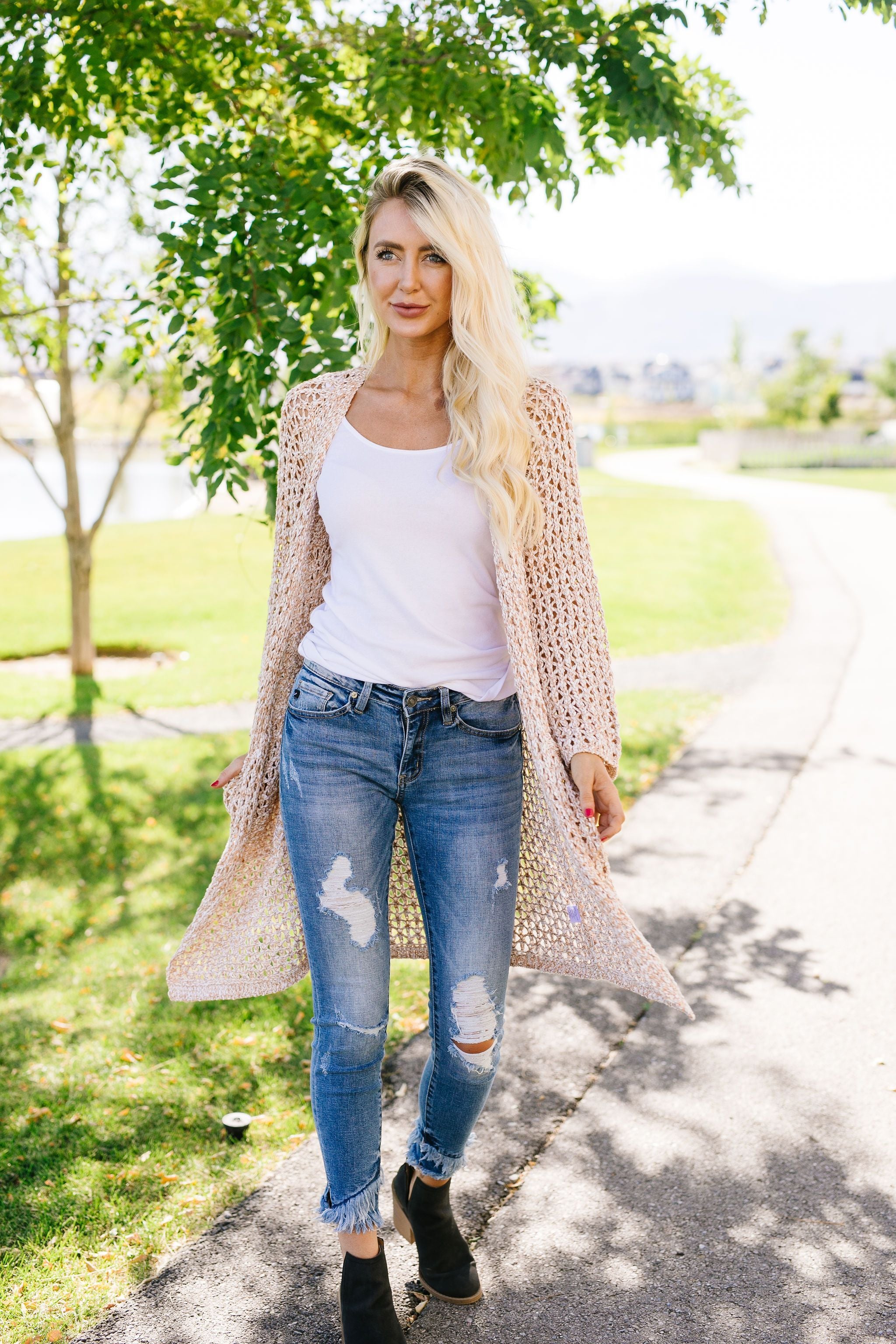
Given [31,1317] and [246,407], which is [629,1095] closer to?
[31,1317]

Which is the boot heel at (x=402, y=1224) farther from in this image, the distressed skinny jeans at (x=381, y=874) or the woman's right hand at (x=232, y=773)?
the woman's right hand at (x=232, y=773)

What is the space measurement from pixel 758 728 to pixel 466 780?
5819 millimetres

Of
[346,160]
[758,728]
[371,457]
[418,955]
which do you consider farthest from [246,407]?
[758,728]

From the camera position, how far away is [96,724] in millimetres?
8703

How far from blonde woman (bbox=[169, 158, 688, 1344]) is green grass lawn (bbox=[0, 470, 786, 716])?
487 cm

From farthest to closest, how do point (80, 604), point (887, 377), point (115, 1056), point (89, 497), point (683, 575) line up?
point (887, 377), point (89, 497), point (683, 575), point (80, 604), point (115, 1056)

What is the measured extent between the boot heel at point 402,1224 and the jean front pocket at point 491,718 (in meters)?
1.13

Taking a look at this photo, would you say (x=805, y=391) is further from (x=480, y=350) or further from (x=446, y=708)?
(x=446, y=708)

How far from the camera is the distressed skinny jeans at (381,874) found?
91.0 inches

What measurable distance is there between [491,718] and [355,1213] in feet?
A: 3.40

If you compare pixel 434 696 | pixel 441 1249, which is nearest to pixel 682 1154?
pixel 441 1249

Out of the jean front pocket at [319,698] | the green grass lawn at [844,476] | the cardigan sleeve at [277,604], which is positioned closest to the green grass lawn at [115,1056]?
the cardigan sleeve at [277,604]

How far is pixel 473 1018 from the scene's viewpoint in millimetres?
2389

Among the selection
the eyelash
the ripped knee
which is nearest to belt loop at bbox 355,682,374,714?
the ripped knee
